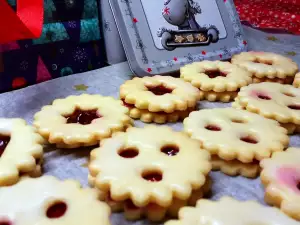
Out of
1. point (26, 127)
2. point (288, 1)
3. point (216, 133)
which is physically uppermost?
point (26, 127)

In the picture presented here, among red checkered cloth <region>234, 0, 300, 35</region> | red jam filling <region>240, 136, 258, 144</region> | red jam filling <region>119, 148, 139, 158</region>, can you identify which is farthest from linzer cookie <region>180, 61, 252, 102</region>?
red checkered cloth <region>234, 0, 300, 35</region>

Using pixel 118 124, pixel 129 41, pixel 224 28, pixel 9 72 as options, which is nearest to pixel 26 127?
pixel 118 124

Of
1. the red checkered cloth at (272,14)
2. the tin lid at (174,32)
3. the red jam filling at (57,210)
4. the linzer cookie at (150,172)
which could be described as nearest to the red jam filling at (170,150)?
the linzer cookie at (150,172)

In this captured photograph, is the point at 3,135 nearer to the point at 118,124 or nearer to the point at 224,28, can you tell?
the point at 118,124

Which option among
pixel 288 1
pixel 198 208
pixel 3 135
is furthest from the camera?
pixel 288 1

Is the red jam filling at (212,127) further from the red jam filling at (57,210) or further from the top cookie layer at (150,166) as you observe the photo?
the red jam filling at (57,210)

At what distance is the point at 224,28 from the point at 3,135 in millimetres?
788

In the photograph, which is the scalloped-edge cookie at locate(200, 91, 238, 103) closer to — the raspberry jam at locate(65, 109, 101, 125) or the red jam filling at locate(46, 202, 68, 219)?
the raspberry jam at locate(65, 109, 101, 125)

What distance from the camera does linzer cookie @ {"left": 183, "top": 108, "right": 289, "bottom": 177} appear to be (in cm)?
70

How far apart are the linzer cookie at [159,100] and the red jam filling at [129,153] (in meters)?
0.18

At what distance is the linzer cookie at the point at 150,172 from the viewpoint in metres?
0.58

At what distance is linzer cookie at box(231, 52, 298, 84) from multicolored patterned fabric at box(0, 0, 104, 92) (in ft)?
1.43

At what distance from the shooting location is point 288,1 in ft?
5.60

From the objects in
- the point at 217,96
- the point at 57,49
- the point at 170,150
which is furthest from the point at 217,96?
the point at 57,49
